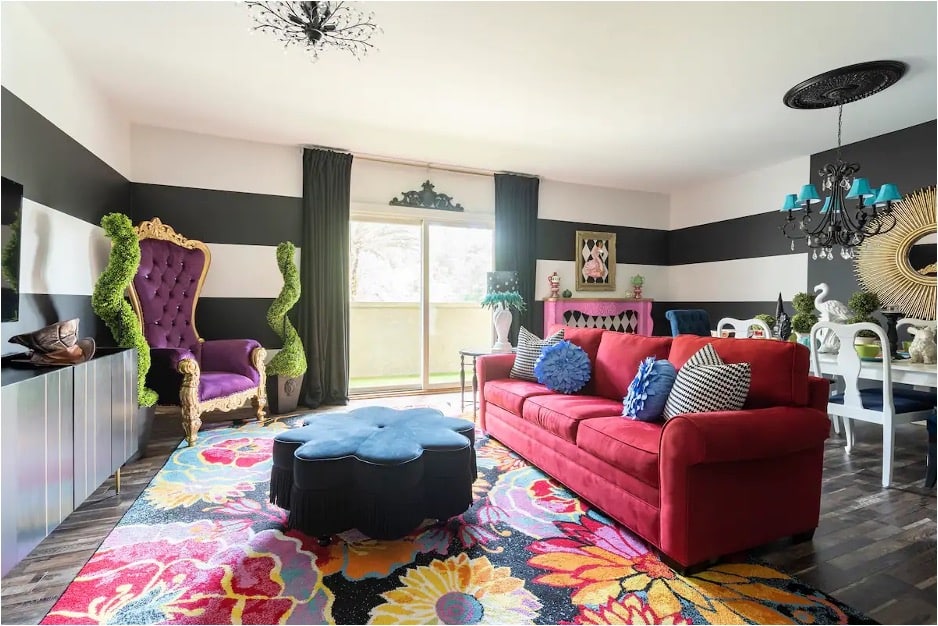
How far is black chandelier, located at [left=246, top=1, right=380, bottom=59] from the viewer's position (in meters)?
2.35

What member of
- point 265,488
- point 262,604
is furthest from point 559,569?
point 265,488

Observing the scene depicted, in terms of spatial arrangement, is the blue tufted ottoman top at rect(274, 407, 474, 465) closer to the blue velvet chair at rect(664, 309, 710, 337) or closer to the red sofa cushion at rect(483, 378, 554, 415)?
the red sofa cushion at rect(483, 378, 554, 415)

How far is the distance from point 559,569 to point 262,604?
1.13 meters

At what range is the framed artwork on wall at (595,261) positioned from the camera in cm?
610

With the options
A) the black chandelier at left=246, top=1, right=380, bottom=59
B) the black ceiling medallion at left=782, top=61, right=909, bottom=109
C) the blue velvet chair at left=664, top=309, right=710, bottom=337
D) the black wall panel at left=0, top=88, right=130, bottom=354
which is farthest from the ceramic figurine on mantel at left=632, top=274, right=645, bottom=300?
the black wall panel at left=0, top=88, right=130, bottom=354

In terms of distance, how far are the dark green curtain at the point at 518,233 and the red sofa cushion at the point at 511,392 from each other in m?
2.04

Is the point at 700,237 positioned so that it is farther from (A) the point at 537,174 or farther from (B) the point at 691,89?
(B) the point at 691,89

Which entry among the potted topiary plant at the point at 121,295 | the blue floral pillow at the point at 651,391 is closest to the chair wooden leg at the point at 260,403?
the potted topiary plant at the point at 121,295

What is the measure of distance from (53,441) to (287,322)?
8.29 ft

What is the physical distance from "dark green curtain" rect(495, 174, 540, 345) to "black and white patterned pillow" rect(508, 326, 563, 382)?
1909mm

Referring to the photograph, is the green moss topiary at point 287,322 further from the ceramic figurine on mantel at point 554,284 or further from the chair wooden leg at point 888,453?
the chair wooden leg at point 888,453

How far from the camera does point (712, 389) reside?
208cm

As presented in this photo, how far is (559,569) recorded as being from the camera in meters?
1.88

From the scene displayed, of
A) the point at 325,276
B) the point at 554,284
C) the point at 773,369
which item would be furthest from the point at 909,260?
the point at 325,276
